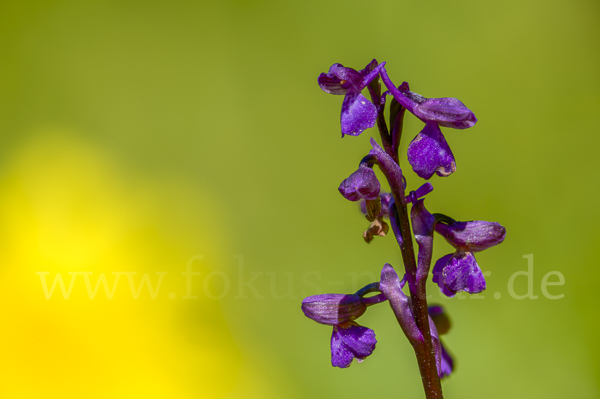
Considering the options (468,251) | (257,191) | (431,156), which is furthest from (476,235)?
(257,191)

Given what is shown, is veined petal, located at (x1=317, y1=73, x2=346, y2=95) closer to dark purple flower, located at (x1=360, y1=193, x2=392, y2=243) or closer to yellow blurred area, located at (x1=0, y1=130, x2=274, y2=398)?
dark purple flower, located at (x1=360, y1=193, x2=392, y2=243)

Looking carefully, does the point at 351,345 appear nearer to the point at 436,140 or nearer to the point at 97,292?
the point at 436,140

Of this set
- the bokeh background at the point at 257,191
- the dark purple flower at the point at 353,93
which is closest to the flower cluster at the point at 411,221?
the dark purple flower at the point at 353,93

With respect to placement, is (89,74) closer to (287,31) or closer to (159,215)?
(159,215)

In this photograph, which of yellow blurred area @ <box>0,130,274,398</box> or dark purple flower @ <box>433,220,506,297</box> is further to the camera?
yellow blurred area @ <box>0,130,274,398</box>

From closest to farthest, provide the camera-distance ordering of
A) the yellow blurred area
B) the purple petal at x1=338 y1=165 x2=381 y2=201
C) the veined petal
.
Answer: the purple petal at x1=338 y1=165 x2=381 y2=201 < the veined petal < the yellow blurred area

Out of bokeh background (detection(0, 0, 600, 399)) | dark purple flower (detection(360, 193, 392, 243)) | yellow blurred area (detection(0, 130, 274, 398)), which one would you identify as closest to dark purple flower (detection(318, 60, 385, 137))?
dark purple flower (detection(360, 193, 392, 243))

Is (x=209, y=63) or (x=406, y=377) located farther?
(x=209, y=63)

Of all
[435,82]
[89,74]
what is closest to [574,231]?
[435,82]
